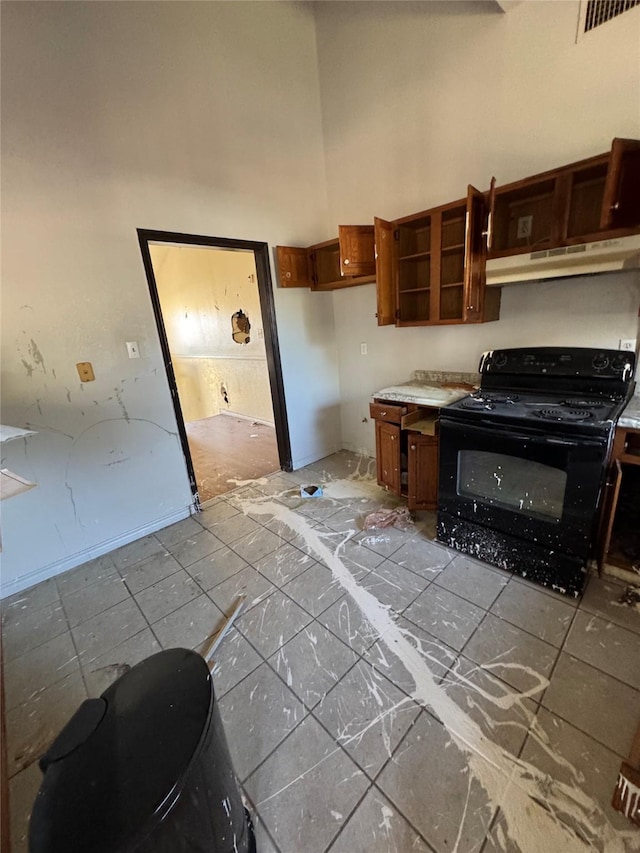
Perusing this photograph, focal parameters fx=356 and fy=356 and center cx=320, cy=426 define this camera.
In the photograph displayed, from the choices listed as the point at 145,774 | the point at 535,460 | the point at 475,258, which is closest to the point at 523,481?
the point at 535,460

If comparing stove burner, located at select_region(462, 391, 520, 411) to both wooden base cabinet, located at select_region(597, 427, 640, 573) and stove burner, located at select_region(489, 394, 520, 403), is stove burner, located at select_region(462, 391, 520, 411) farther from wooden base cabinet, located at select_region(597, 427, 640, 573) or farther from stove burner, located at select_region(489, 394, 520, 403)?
wooden base cabinet, located at select_region(597, 427, 640, 573)

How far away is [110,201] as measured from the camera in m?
2.23

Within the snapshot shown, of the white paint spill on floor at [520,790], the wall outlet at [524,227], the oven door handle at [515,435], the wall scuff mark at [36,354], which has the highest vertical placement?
the wall outlet at [524,227]

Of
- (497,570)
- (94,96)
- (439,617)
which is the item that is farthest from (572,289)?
(94,96)

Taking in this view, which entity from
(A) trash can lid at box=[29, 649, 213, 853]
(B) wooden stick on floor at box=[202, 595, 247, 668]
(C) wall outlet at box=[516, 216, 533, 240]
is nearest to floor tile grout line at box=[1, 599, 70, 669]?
(B) wooden stick on floor at box=[202, 595, 247, 668]

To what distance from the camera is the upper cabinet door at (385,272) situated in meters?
2.45

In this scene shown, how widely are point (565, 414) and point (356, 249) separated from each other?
189cm

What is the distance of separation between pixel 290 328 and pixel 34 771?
3.03 meters

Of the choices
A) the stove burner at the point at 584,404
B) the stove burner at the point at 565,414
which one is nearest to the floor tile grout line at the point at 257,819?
the stove burner at the point at 565,414

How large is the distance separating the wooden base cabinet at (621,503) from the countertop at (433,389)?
85 cm

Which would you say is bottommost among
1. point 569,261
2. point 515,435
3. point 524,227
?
point 515,435

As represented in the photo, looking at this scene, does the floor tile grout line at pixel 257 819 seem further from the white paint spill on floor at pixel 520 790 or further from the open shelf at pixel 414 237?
the open shelf at pixel 414 237

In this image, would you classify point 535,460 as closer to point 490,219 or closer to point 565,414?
point 565,414

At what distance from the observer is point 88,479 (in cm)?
236
